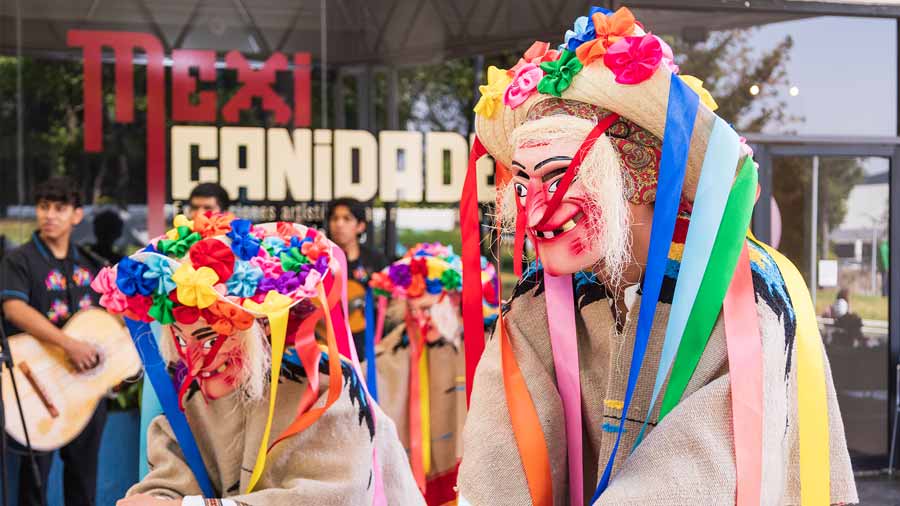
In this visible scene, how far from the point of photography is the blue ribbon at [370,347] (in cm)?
475

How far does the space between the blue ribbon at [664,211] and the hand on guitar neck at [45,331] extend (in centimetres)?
356

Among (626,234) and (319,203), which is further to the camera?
(319,203)

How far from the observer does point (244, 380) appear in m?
2.64

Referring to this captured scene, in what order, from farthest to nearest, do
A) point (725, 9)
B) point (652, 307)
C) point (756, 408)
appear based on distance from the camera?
point (725, 9) → point (652, 307) → point (756, 408)

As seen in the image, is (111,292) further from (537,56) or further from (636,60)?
(636,60)

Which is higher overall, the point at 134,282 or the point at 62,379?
the point at 134,282

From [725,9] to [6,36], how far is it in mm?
3756

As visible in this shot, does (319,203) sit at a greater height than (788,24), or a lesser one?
lesser

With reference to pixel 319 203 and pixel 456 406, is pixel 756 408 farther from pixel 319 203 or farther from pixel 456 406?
pixel 319 203

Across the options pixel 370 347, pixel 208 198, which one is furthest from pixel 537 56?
pixel 208 198

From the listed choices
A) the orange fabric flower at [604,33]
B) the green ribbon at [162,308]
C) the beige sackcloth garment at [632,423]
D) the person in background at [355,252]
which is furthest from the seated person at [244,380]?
the person in background at [355,252]

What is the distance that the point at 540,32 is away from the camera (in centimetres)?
517

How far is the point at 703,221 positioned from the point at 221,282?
137 cm

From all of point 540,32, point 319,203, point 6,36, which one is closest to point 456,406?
point 319,203
